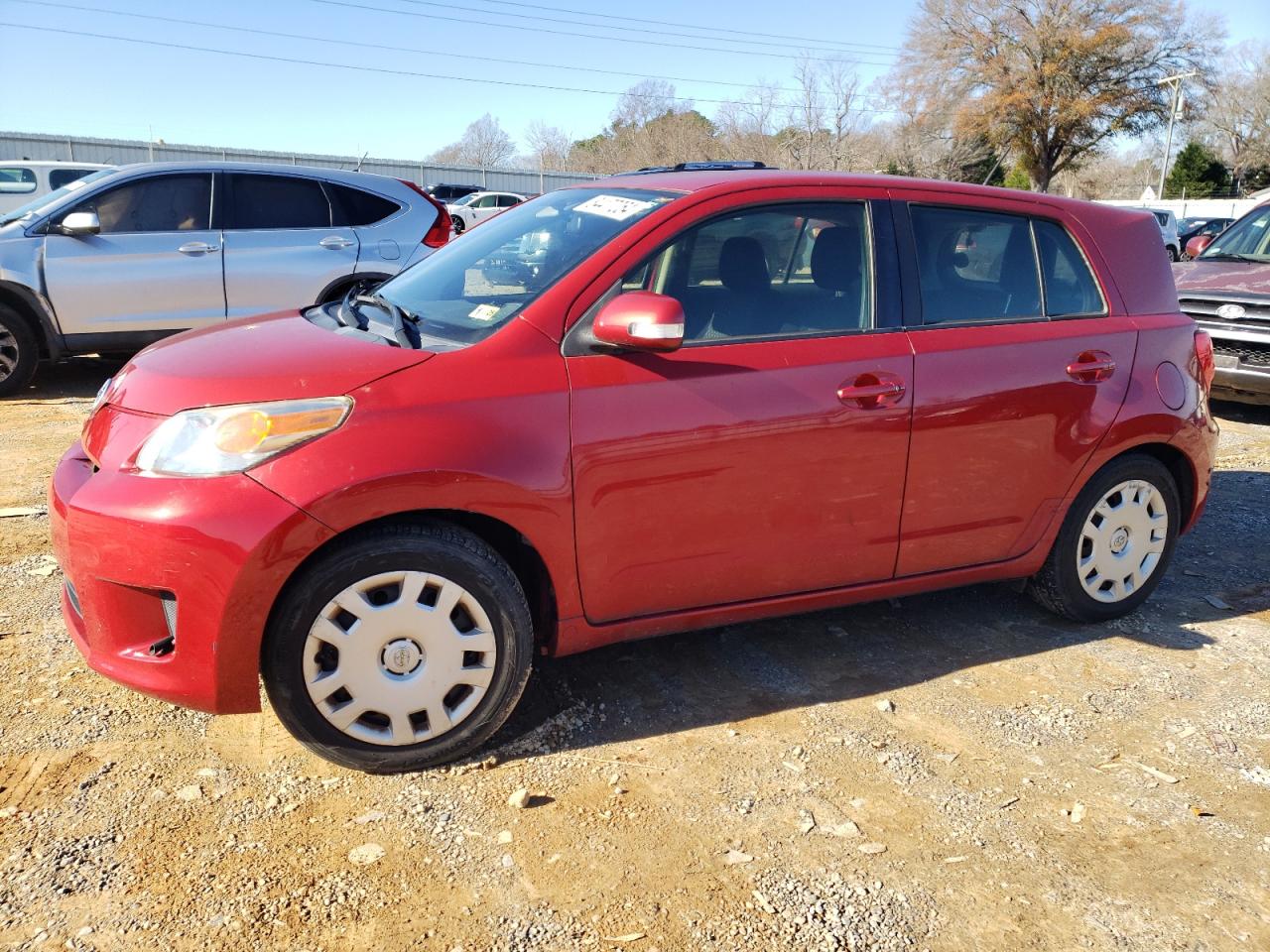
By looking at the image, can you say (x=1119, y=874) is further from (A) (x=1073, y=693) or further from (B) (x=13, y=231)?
(B) (x=13, y=231)

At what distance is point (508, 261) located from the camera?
3701 mm

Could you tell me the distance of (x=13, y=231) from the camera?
7879 millimetres

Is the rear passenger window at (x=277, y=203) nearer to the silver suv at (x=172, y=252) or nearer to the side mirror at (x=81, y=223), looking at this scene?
the silver suv at (x=172, y=252)

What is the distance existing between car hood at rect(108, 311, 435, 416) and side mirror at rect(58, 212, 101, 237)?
201 inches

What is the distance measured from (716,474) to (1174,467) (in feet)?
7.66

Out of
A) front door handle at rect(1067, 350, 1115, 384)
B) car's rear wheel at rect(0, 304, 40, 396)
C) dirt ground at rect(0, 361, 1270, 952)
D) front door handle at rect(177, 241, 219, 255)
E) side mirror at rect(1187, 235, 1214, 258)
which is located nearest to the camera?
dirt ground at rect(0, 361, 1270, 952)

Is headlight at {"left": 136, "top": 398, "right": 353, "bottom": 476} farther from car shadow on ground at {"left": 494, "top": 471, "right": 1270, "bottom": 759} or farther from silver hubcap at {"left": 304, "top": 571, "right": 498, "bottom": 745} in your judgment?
car shadow on ground at {"left": 494, "top": 471, "right": 1270, "bottom": 759}

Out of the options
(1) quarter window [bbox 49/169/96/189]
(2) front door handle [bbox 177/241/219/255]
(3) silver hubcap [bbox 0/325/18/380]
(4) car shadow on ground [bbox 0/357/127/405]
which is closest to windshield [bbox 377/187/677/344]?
(2) front door handle [bbox 177/241/219/255]

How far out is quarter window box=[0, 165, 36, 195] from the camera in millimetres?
15727

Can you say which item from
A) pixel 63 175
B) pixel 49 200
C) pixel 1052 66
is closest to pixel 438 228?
pixel 49 200

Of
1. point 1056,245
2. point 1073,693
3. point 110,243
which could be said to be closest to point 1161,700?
point 1073,693

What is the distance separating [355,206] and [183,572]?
21.6ft

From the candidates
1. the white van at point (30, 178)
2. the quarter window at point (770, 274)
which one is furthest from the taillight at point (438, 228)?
the white van at point (30, 178)

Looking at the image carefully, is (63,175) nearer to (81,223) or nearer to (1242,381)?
(81,223)
